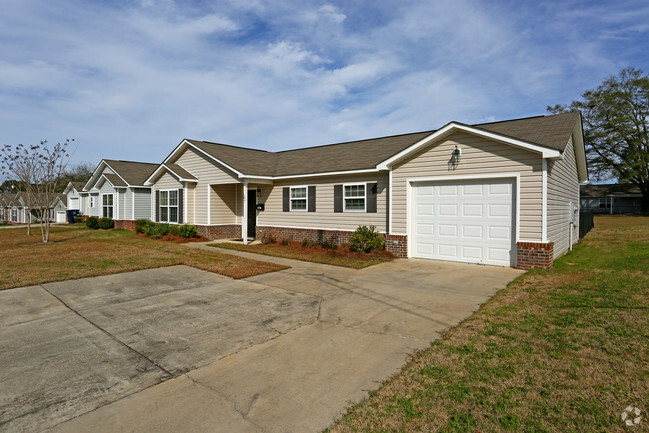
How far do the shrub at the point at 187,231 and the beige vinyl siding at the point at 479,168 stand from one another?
33.1 feet

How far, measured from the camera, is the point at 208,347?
15.0 feet

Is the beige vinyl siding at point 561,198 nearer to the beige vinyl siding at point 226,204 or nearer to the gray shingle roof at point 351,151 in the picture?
the gray shingle roof at point 351,151

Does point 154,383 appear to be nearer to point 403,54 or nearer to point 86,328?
point 86,328

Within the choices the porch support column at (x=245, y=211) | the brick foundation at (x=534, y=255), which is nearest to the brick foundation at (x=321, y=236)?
the porch support column at (x=245, y=211)

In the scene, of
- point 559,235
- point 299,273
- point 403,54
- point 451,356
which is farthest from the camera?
point 403,54

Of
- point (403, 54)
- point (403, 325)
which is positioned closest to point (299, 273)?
point (403, 325)

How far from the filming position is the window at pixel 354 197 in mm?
13234

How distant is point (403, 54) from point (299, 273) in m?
10.7

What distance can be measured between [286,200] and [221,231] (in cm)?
423

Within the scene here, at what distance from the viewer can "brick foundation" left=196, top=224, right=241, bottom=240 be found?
57.2 feet

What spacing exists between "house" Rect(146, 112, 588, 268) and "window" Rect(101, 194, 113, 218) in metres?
11.4

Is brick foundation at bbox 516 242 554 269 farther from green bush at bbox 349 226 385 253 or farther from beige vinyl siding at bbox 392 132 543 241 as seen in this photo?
green bush at bbox 349 226 385 253

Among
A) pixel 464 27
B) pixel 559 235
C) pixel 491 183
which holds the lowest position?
pixel 559 235

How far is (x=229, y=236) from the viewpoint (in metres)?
18.1
